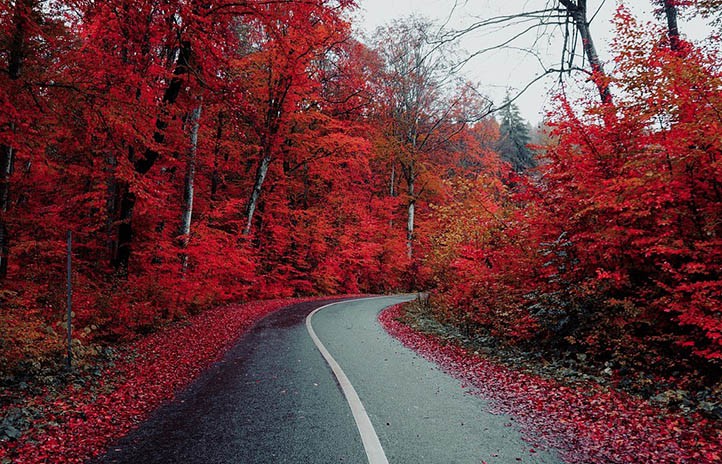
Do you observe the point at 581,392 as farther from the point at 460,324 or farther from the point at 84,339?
the point at 84,339

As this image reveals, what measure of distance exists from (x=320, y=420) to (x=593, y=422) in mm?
3050

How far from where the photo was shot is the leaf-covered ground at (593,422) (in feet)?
12.1

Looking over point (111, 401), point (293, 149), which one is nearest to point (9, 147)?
point (111, 401)

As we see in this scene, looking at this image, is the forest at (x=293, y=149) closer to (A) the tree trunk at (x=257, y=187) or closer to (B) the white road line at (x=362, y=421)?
(A) the tree trunk at (x=257, y=187)

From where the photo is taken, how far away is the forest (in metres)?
5.45

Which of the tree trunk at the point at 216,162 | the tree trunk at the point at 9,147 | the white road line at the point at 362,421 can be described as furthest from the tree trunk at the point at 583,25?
the tree trunk at the point at 216,162

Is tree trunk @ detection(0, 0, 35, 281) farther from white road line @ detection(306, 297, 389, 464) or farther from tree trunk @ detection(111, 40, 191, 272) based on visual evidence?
white road line @ detection(306, 297, 389, 464)

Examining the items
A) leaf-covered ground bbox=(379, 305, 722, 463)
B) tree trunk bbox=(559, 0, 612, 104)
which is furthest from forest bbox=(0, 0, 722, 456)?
leaf-covered ground bbox=(379, 305, 722, 463)

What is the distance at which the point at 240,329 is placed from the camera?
10.8 metres

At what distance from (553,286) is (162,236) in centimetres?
1275

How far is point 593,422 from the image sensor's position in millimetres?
4469

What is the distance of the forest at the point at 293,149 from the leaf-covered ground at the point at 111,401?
0.72m

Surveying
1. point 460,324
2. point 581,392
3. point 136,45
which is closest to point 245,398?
point 581,392

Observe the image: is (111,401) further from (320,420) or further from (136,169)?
(136,169)
